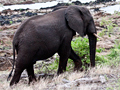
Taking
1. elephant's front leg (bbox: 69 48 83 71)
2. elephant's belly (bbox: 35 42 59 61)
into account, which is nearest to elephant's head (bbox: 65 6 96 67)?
elephant's front leg (bbox: 69 48 83 71)

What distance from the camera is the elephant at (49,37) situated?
708 cm

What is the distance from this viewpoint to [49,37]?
291 inches

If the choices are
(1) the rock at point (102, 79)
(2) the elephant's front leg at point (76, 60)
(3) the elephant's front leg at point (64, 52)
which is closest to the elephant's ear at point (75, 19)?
(3) the elephant's front leg at point (64, 52)

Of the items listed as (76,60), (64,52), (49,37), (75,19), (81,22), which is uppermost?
(75,19)

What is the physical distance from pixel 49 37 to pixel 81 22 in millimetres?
1366

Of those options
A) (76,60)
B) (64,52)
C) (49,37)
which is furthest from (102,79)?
(76,60)

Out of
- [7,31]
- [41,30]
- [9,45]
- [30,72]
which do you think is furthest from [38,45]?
[7,31]

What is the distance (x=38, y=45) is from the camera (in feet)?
23.6

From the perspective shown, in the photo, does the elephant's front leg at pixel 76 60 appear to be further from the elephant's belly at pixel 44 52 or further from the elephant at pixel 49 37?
the elephant's belly at pixel 44 52

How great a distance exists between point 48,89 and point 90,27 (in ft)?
10.3

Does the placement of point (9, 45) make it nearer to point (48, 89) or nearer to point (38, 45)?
point (38, 45)

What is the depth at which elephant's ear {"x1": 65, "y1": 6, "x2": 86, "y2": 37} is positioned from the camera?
787 centimetres

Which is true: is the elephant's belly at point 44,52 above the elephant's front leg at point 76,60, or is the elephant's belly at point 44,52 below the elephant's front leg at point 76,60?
above

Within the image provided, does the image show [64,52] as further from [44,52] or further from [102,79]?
[102,79]
